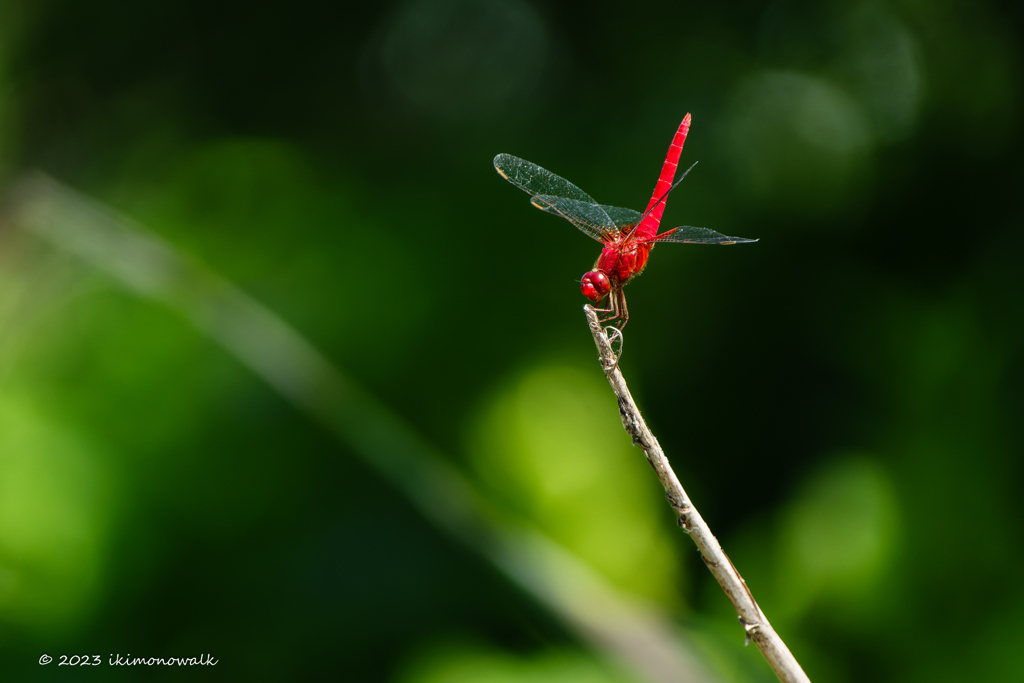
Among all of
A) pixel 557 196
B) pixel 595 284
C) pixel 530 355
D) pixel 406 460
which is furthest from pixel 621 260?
pixel 530 355

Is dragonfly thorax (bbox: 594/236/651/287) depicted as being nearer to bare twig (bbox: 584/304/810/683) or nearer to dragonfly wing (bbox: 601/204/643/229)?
dragonfly wing (bbox: 601/204/643/229)

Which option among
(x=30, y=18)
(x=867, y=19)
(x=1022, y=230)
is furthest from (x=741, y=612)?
(x=30, y=18)

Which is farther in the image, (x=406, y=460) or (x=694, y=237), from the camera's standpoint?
(x=406, y=460)

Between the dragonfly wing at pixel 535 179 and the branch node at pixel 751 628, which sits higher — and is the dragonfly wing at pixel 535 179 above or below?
above

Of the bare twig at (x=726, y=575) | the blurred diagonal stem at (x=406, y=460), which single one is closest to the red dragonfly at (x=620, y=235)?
the bare twig at (x=726, y=575)

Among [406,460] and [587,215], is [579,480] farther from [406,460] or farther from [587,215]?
[587,215]

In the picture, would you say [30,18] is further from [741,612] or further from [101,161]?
[741,612]

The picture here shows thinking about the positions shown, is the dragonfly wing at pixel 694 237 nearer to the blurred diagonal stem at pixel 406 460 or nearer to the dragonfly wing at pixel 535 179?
the dragonfly wing at pixel 535 179
